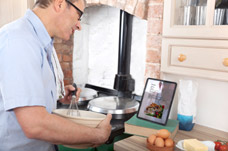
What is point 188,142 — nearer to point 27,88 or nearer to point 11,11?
point 27,88

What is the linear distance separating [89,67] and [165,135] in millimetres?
1408

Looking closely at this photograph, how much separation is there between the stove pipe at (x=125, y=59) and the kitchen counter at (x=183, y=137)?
577 mm

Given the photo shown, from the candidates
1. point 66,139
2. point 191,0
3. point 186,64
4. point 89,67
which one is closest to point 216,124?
point 186,64

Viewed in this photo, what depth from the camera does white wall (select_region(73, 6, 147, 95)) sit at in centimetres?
189

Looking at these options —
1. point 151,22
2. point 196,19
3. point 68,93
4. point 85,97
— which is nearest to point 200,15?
point 196,19

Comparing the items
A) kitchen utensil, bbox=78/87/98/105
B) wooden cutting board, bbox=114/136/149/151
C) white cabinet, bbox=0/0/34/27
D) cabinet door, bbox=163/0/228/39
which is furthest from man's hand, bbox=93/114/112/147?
white cabinet, bbox=0/0/34/27

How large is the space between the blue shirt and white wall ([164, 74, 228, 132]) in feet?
3.30

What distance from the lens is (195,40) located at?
1.23 metres

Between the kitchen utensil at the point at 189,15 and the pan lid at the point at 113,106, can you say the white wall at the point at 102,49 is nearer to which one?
the pan lid at the point at 113,106

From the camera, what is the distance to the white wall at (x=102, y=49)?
189 cm

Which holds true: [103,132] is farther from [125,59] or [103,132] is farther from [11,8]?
[11,8]

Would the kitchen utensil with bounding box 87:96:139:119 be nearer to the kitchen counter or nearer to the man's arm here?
the kitchen counter

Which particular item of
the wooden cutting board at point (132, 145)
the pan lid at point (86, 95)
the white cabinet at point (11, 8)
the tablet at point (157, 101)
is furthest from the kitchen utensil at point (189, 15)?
the white cabinet at point (11, 8)

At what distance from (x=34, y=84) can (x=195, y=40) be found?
2.81ft
